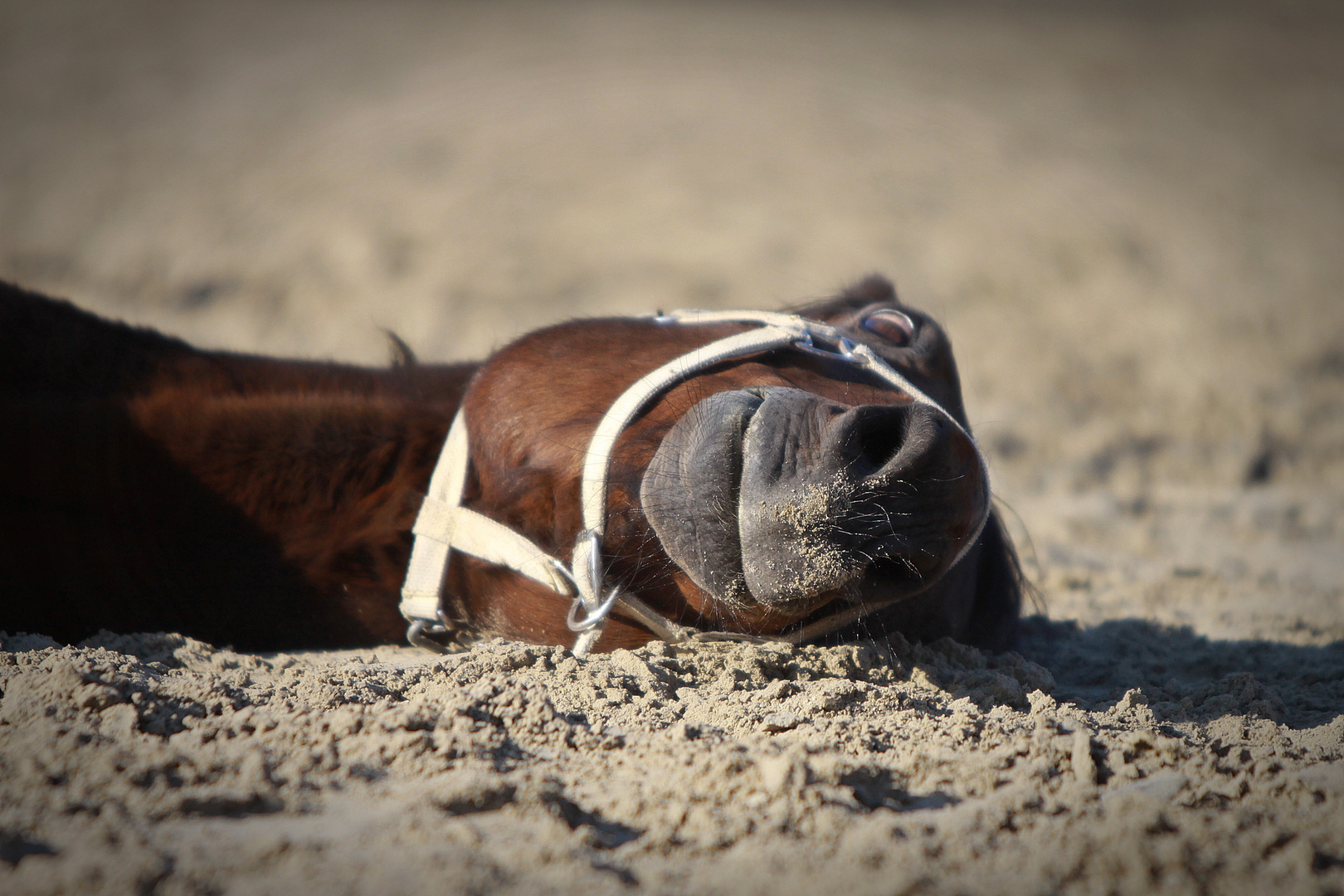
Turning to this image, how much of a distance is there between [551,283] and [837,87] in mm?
5859

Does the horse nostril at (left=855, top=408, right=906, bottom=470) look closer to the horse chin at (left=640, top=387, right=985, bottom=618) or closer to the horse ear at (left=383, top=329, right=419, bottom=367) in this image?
the horse chin at (left=640, top=387, right=985, bottom=618)

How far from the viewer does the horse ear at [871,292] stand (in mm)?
2189

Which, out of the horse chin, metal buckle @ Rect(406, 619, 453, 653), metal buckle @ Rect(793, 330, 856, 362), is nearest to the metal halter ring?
the horse chin

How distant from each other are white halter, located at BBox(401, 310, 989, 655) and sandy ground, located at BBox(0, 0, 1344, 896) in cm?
8

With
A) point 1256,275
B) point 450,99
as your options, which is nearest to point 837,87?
point 450,99

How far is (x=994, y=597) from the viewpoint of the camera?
194 cm

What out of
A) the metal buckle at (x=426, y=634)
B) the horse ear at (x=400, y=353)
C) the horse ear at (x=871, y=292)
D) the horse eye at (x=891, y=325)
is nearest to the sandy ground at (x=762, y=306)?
the metal buckle at (x=426, y=634)

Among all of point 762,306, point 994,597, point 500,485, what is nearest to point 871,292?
point 994,597

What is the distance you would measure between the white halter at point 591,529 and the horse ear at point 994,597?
48 cm

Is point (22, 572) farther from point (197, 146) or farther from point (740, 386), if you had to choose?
point (197, 146)

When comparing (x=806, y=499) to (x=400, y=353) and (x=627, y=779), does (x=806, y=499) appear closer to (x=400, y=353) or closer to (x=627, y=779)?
(x=627, y=779)

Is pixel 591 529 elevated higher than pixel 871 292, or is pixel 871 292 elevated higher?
pixel 871 292

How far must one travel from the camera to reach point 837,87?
33.8 feet

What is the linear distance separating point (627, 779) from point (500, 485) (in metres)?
0.60
